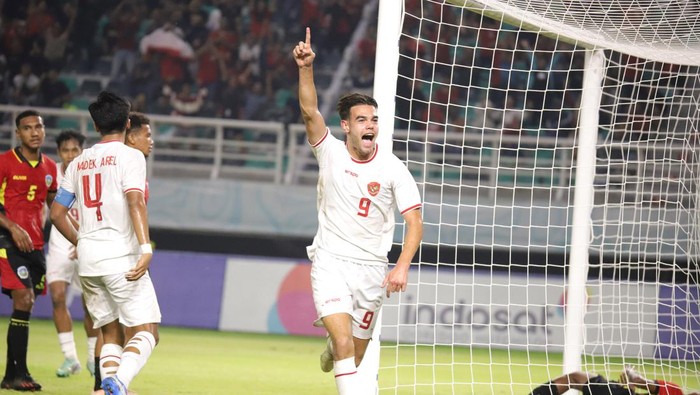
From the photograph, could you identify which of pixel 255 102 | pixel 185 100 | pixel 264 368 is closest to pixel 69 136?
pixel 264 368

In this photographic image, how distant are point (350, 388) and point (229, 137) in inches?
444

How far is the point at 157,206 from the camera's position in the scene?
13.5 meters

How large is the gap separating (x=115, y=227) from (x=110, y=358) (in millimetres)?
792

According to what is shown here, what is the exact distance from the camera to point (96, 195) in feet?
19.5

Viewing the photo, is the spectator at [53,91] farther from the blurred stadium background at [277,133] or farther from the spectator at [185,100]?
the spectator at [185,100]

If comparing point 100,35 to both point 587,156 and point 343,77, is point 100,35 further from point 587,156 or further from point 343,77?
point 587,156

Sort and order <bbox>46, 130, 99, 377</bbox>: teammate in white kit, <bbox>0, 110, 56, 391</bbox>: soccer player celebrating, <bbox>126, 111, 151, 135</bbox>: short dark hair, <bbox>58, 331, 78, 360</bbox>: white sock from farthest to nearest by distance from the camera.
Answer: <bbox>58, 331, 78, 360</bbox>: white sock
<bbox>46, 130, 99, 377</bbox>: teammate in white kit
<bbox>0, 110, 56, 391</bbox>: soccer player celebrating
<bbox>126, 111, 151, 135</bbox>: short dark hair

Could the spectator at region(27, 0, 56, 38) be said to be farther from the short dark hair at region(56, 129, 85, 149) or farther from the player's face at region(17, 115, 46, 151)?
the player's face at region(17, 115, 46, 151)

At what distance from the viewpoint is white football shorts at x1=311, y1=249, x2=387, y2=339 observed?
5.69 meters

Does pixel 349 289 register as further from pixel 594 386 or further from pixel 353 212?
pixel 594 386

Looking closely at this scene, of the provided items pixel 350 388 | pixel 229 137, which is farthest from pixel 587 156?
pixel 229 137

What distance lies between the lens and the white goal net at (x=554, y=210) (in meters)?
7.47

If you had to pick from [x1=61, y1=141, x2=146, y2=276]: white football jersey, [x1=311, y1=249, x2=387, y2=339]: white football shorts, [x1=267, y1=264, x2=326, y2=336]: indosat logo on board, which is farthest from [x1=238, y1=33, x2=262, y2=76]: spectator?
[x1=311, y1=249, x2=387, y2=339]: white football shorts

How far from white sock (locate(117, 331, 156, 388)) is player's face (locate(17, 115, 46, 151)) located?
2.34m
